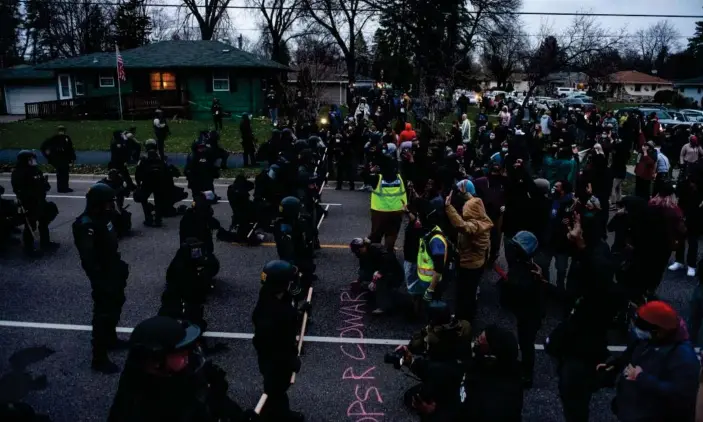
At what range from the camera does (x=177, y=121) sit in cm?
3070

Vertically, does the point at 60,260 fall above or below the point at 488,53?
below

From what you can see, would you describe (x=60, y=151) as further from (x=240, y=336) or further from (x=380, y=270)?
(x=380, y=270)

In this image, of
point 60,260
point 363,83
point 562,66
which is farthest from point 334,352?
point 363,83

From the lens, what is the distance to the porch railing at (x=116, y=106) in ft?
104

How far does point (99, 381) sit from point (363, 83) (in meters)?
52.5

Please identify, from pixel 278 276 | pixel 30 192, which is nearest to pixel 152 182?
pixel 30 192

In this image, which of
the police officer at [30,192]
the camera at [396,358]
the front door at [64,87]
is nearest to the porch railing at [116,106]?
the front door at [64,87]

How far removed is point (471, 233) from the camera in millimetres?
6281

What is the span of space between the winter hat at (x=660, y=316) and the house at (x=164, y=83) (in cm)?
3143

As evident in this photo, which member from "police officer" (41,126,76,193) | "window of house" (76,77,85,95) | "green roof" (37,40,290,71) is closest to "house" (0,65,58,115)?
"green roof" (37,40,290,71)

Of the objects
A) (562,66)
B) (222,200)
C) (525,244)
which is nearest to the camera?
(525,244)

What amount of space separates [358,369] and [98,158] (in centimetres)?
1655

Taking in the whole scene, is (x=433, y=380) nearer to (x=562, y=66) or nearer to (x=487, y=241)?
(x=487, y=241)

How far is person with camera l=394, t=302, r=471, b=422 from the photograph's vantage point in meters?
3.57
